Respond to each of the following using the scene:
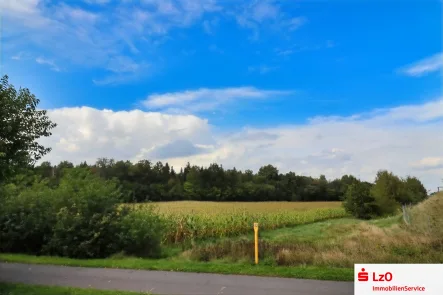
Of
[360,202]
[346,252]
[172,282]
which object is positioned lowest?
[172,282]

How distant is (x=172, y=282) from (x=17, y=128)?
5472mm

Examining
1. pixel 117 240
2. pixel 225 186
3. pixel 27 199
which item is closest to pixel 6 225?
pixel 27 199

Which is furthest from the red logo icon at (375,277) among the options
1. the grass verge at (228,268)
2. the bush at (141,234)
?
the bush at (141,234)

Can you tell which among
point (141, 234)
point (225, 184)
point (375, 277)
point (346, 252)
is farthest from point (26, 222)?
point (225, 184)

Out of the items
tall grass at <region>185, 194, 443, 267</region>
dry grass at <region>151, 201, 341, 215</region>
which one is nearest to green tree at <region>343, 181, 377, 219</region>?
dry grass at <region>151, 201, 341, 215</region>

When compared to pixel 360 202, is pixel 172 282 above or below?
below

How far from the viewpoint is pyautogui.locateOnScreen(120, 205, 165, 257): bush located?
16.3 metres

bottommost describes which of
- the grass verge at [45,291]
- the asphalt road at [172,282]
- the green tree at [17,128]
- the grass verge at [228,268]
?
the asphalt road at [172,282]

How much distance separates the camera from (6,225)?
17.4m

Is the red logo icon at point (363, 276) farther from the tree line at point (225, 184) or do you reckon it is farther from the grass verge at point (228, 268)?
the tree line at point (225, 184)

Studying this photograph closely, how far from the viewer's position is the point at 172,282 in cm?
1035

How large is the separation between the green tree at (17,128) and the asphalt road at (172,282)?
3319mm

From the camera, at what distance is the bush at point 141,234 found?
1631cm

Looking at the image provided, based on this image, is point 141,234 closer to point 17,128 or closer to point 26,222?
point 26,222
